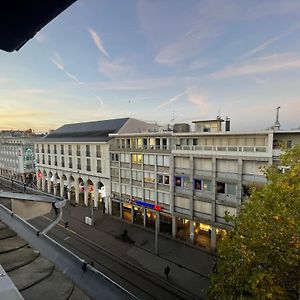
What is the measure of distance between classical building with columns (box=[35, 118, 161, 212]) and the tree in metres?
34.5

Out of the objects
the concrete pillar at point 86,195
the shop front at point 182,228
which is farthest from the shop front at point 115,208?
the shop front at point 182,228

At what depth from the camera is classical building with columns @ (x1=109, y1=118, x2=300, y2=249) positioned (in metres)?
29.3

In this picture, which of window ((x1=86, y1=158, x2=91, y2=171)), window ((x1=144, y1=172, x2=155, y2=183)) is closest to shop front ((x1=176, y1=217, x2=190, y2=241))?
window ((x1=144, y1=172, x2=155, y2=183))

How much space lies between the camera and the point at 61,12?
90.2 inches

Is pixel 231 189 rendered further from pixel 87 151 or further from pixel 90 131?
pixel 90 131

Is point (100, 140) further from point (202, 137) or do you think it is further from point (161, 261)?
point (161, 261)

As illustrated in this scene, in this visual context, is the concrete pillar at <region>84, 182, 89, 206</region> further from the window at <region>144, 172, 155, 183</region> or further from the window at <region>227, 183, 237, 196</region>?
the window at <region>227, 183, 237, 196</region>

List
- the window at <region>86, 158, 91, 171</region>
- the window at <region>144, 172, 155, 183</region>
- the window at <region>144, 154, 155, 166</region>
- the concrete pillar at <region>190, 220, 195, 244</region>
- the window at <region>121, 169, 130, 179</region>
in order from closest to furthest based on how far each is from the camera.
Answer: the concrete pillar at <region>190, 220, 195, 244</region>
the window at <region>144, 154, 155, 166</region>
the window at <region>144, 172, 155, 183</region>
the window at <region>121, 169, 130, 179</region>
the window at <region>86, 158, 91, 171</region>

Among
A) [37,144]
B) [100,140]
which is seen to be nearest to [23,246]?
[100,140]

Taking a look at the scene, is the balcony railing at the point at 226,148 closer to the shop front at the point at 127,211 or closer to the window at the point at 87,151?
the shop front at the point at 127,211

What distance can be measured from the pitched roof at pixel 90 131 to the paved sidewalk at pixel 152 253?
54.0 feet

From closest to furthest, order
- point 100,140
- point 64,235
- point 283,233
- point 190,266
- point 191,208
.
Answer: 1. point 283,233
2. point 190,266
3. point 191,208
4. point 64,235
5. point 100,140

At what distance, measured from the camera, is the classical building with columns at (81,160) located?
158 ft

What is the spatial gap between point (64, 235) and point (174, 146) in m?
22.3
